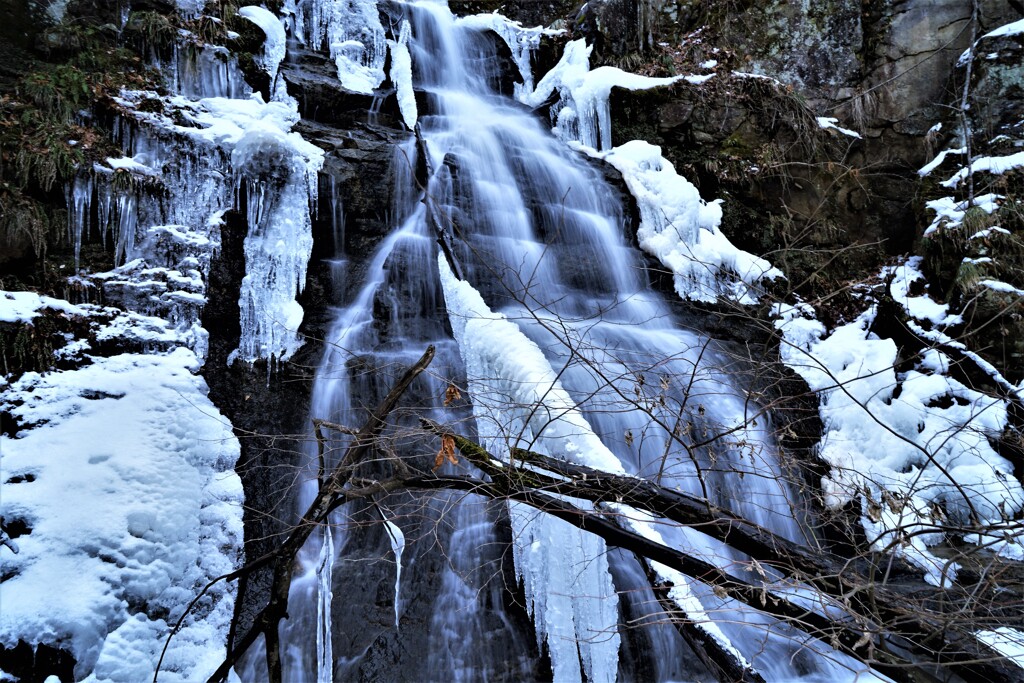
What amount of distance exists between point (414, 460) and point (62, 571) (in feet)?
7.41

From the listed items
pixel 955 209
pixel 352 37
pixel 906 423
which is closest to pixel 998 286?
pixel 955 209

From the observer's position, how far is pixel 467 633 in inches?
164

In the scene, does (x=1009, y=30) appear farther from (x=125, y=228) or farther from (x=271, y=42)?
(x=125, y=228)

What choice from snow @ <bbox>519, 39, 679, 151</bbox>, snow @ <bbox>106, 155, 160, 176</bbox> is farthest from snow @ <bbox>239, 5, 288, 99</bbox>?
snow @ <bbox>519, 39, 679, 151</bbox>

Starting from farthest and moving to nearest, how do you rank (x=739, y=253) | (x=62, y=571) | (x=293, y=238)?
(x=739, y=253) → (x=293, y=238) → (x=62, y=571)

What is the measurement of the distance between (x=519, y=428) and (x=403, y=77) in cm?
598

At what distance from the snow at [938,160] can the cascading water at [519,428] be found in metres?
3.65

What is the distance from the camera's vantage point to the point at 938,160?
7215mm

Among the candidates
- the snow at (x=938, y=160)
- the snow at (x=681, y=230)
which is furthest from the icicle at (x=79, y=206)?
the snow at (x=938, y=160)

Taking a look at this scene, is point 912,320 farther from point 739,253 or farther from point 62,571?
point 62,571

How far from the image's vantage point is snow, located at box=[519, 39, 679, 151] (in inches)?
317

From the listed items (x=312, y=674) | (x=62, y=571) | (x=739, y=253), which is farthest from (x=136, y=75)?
(x=739, y=253)

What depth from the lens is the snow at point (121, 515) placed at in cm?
361

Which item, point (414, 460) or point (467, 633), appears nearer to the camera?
point (467, 633)
